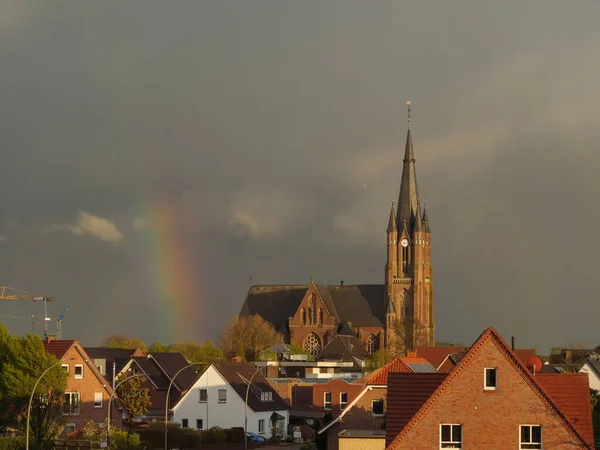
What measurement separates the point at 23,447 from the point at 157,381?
109ft

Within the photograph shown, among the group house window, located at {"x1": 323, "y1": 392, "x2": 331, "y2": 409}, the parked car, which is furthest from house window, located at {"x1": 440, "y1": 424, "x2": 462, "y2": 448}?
house window, located at {"x1": 323, "y1": 392, "x2": 331, "y2": 409}

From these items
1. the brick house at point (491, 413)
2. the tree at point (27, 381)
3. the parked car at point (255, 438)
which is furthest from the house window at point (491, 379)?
the parked car at point (255, 438)

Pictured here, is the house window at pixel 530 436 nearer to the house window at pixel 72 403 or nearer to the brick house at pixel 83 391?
the brick house at pixel 83 391

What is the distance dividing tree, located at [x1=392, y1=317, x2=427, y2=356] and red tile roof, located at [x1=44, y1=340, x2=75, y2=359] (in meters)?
118

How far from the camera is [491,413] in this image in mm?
37250

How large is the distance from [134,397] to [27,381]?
47.7ft

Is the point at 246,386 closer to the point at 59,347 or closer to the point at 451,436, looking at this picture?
the point at 59,347

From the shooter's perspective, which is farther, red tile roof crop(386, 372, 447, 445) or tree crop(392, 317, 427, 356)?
tree crop(392, 317, 427, 356)

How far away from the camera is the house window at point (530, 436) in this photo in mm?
37188

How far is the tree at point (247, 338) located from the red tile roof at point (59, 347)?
104 m

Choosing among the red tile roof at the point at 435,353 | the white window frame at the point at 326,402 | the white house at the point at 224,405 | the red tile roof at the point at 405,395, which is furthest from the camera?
the white window frame at the point at 326,402

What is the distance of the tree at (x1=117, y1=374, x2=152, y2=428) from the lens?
277ft

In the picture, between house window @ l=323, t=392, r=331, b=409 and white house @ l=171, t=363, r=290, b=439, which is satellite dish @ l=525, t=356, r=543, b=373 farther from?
house window @ l=323, t=392, r=331, b=409

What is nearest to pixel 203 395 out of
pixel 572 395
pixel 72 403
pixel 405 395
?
pixel 72 403
